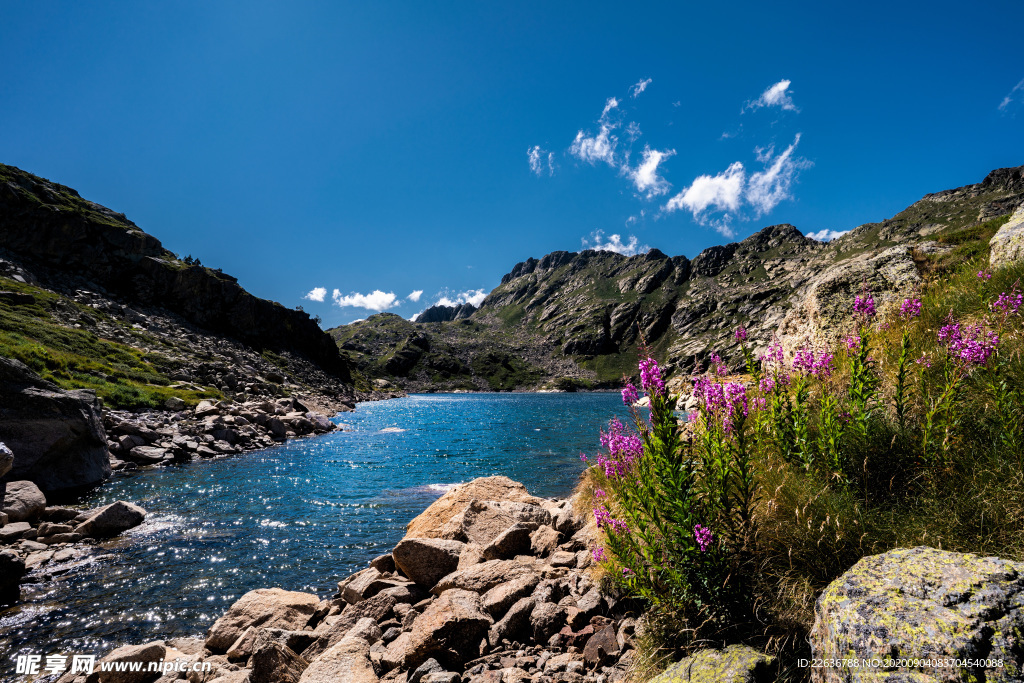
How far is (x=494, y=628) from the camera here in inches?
261

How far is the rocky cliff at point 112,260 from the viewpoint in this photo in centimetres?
6378

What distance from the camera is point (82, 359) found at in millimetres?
33562

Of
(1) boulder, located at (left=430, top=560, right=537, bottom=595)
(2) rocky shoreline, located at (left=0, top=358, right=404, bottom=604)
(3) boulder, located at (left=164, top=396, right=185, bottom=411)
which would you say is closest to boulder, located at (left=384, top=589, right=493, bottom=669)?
(1) boulder, located at (left=430, top=560, right=537, bottom=595)

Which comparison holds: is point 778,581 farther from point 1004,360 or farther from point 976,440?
point 1004,360

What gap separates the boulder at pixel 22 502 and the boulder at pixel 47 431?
2.77 meters

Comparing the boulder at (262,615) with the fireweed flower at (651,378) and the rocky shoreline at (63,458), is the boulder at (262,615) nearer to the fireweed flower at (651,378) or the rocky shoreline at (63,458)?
the rocky shoreline at (63,458)

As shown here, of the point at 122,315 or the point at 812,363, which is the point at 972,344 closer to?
the point at 812,363

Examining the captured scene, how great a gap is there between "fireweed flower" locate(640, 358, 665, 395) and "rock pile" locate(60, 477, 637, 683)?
345 cm

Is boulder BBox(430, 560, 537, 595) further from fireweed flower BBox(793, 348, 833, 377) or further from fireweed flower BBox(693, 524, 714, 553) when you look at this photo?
fireweed flower BBox(793, 348, 833, 377)

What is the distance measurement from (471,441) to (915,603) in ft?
137

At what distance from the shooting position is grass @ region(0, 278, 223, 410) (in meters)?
28.3

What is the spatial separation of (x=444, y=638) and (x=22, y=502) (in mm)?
17768

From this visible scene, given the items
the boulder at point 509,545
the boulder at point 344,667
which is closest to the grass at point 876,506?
the boulder at point 344,667

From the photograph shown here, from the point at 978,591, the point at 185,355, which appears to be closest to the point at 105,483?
the point at 978,591
